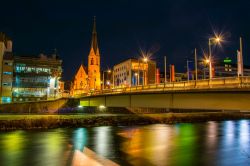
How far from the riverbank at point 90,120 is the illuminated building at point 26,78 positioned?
4812 cm

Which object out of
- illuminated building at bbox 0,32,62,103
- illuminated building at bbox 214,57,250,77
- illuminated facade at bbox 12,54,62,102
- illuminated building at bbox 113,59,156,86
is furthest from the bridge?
illuminated building at bbox 214,57,250,77

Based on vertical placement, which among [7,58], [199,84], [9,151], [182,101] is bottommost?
[9,151]

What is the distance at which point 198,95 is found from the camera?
38.0 meters

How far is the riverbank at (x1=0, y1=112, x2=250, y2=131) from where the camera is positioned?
52.5 meters

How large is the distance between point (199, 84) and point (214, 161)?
54.8 ft

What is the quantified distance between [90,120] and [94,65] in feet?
414

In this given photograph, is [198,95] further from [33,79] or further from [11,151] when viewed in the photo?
[33,79]

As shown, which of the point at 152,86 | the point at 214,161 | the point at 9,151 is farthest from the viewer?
the point at 152,86

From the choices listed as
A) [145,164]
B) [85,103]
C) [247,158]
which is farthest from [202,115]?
[145,164]

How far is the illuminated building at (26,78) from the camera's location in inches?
4358

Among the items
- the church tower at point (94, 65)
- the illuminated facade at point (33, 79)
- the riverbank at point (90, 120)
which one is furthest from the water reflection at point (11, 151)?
the church tower at point (94, 65)

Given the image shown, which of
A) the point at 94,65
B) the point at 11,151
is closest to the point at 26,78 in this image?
the point at 94,65

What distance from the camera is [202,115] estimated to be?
3300 inches

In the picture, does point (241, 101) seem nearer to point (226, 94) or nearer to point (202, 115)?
point (226, 94)
